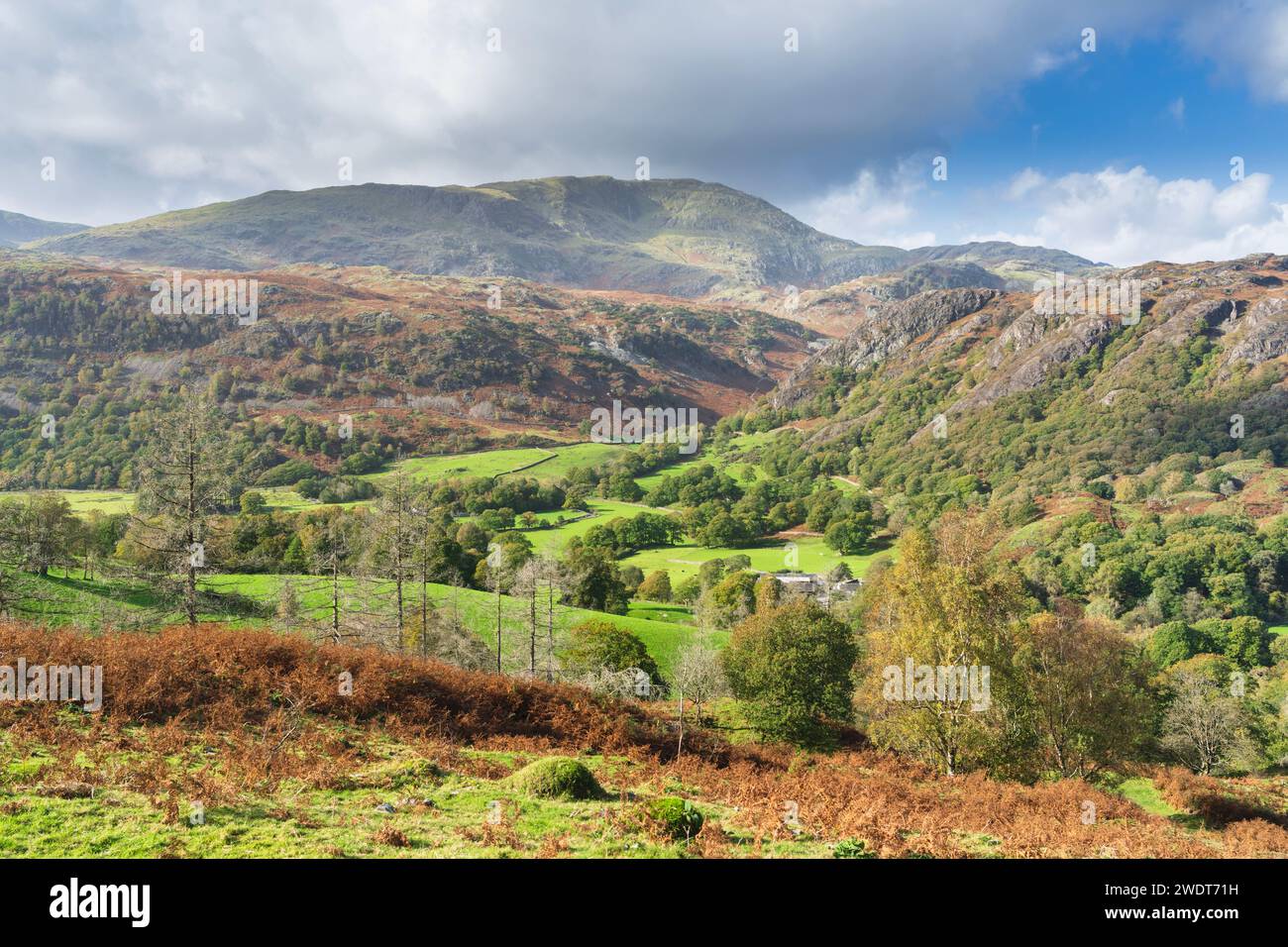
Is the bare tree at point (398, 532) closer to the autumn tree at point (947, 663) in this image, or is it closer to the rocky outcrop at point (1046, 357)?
the autumn tree at point (947, 663)

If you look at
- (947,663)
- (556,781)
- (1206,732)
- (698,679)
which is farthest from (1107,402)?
(556,781)

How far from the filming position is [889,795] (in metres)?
18.6

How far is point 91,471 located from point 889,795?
140m

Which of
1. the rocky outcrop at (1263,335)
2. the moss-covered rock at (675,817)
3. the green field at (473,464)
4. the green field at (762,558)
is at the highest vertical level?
the rocky outcrop at (1263,335)

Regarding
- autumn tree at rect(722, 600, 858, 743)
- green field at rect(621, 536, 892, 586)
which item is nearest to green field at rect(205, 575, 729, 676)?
autumn tree at rect(722, 600, 858, 743)

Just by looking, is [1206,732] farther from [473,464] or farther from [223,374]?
[223,374]

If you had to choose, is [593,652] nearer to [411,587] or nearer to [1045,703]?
[411,587]

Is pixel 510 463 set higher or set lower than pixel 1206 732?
higher

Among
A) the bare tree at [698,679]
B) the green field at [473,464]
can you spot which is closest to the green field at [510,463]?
the green field at [473,464]

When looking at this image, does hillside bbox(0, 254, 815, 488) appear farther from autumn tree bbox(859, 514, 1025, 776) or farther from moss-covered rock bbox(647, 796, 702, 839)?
moss-covered rock bbox(647, 796, 702, 839)

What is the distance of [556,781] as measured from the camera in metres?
14.8

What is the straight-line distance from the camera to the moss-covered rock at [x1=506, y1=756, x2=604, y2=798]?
14.7 m

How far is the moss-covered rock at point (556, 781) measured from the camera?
48.3ft

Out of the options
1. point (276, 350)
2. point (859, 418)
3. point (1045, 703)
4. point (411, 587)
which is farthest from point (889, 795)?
point (276, 350)
